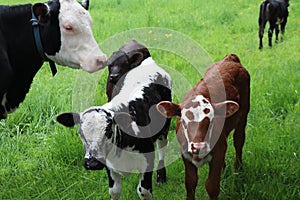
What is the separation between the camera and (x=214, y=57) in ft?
22.7

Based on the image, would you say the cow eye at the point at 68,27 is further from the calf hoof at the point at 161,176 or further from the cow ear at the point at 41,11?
the calf hoof at the point at 161,176

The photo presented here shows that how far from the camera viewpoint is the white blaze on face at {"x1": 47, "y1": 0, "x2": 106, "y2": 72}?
11.0ft

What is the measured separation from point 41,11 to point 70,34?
0.28m

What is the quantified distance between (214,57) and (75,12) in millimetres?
3889

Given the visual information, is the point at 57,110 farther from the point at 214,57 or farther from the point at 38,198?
the point at 214,57

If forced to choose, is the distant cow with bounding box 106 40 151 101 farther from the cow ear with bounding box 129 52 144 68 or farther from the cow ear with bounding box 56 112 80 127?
the cow ear with bounding box 56 112 80 127

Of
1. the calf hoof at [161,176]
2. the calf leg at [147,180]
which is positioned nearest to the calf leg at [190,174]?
the calf leg at [147,180]

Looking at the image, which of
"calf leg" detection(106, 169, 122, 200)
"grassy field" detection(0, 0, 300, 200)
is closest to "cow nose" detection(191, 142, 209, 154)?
"calf leg" detection(106, 169, 122, 200)

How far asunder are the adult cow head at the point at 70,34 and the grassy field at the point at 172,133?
3.81 ft

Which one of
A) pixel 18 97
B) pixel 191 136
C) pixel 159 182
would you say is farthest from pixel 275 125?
pixel 18 97

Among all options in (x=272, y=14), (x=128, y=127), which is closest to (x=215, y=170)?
(x=128, y=127)

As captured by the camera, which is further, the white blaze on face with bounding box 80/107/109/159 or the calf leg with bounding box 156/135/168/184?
the calf leg with bounding box 156/135/168/184

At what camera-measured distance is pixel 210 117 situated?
115 inches

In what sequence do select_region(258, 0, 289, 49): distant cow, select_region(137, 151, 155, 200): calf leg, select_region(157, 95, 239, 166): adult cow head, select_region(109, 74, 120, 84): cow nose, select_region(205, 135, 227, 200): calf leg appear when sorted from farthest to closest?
select_region(258, 0, 289, 49): distant cow → select_region(109, 74, 120, 84): cow nose → select_region(137, 151, 155, 200): calf leg → select_region(205, 135, 227, 200): calf leg → select_region(157, 95, 239, 166): adult cow head
